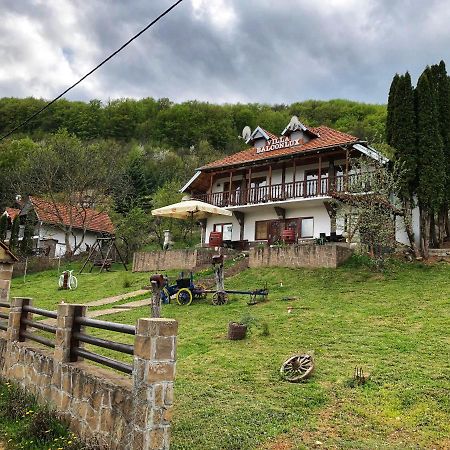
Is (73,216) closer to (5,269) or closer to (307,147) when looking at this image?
(307,147)

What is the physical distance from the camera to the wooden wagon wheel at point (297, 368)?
7.25 meters

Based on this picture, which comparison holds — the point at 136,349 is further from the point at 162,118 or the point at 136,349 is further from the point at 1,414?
the point at 162,118

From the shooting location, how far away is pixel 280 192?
2544 centimetres

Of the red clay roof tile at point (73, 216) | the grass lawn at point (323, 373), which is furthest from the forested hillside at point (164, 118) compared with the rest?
the grass lawn at point (323, 373)

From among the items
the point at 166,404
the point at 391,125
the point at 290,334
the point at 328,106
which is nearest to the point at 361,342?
the point at 290,334

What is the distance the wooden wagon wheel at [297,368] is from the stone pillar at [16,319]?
4.73 metres

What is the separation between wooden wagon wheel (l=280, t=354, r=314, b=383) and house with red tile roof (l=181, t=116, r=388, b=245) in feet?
47.6

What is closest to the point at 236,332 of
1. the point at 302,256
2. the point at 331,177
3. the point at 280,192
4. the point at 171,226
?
the point at 302,256

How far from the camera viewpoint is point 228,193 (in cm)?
2772

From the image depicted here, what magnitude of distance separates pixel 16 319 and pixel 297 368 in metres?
5.14

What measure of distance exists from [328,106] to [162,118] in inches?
1153

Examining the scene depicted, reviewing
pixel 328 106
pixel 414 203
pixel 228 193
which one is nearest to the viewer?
pixel 414 203

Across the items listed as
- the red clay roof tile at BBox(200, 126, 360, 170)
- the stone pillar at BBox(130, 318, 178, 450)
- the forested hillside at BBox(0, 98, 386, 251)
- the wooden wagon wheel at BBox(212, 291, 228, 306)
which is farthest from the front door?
the stone pillar at BBox(130, 318, 178, 450)

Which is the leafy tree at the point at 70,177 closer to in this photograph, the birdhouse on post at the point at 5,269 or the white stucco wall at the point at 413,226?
the birdhouse on post at the point at 5,269
